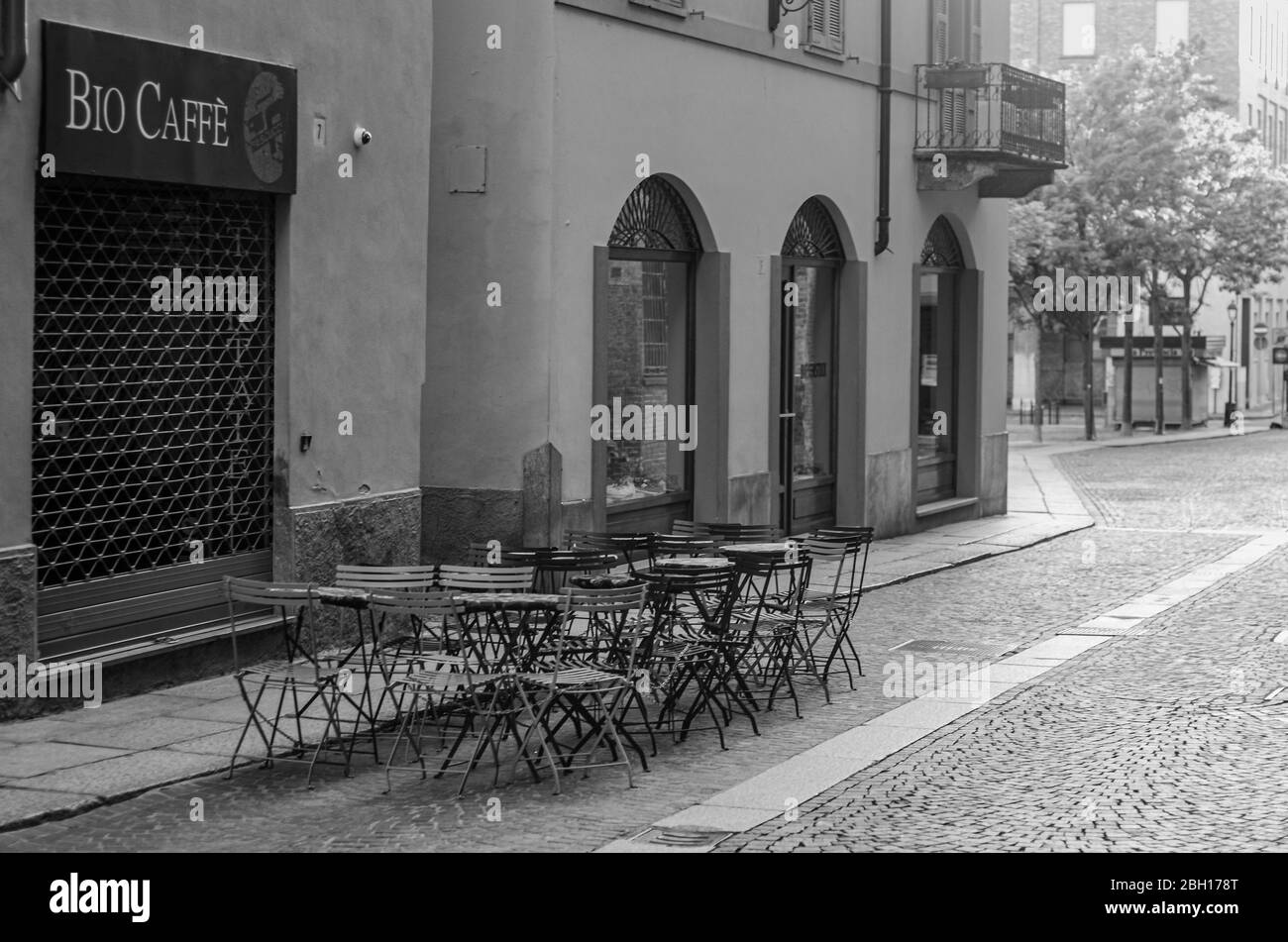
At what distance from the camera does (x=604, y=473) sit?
16.2 m

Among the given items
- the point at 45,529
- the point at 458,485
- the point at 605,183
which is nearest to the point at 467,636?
the point at 45,529

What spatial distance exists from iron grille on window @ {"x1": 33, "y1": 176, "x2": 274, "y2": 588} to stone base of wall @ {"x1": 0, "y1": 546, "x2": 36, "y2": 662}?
1.20ft

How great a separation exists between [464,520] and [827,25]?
781 centimetres

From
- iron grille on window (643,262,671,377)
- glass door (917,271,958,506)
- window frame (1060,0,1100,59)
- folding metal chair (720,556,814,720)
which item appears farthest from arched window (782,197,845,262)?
window frame (1060,0,1100,59)

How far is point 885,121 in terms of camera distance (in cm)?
2153

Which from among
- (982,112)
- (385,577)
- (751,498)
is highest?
(982,112)

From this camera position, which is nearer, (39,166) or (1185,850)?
(1185,850)

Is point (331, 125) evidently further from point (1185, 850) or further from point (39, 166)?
point (1185, 850)

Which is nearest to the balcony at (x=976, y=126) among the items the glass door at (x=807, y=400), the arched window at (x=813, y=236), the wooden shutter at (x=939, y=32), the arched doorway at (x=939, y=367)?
the wooden shutter at (x=939, y=32)

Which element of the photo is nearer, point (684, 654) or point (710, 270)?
point (684, 654)

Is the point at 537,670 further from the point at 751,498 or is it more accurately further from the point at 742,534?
the point at 751,498

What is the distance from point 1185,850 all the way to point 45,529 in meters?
6.38

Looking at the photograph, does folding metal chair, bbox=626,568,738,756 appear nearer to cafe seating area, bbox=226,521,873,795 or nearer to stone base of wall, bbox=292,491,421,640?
cafe seating area, bbox=226,521,873,795

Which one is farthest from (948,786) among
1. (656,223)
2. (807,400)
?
(807,400)
